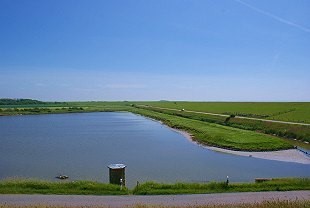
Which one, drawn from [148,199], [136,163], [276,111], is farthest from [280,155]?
[276,111]

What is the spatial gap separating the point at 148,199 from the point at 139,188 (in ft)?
5.67

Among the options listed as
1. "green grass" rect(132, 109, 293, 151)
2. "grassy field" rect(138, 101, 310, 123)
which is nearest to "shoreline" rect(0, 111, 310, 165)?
"green grass" rect(132, 109, 293, 151)

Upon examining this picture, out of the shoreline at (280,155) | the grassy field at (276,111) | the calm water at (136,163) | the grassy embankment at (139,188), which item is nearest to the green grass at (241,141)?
the shoreline at (280,155)

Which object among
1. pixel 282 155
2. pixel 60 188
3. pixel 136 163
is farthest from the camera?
pixel 282 155

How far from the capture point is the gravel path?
46.5ft

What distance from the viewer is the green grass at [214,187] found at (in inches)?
643

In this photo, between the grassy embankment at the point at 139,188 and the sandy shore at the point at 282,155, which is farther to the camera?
the sandy shore at the point at 282,155

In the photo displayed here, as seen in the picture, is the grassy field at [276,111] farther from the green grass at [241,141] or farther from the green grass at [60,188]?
the green grass at [60,188]

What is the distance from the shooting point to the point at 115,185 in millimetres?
16906

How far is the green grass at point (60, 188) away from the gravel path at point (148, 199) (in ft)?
2.34

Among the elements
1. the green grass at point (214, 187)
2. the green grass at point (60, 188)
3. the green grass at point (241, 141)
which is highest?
the green grass at point (60, 188)

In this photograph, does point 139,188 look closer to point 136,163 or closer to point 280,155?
point 136,163

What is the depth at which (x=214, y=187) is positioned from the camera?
17141 millimetres

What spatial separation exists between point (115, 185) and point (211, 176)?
29.5 ft
